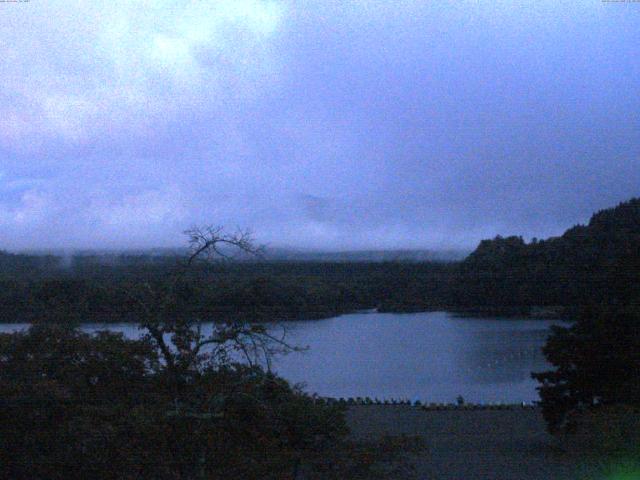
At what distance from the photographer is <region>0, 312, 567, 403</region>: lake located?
13.1 meters

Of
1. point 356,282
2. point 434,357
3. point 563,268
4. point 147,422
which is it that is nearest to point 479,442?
point 356,282

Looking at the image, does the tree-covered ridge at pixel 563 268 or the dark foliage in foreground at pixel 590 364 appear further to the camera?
the tree-covered ridge at pixel 563 268

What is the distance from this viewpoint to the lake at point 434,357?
13.1 m

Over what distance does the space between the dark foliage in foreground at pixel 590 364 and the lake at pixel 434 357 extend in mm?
1191

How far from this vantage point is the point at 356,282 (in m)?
12.6

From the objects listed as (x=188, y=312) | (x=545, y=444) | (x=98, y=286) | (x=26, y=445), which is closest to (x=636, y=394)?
(x=545, y=444)

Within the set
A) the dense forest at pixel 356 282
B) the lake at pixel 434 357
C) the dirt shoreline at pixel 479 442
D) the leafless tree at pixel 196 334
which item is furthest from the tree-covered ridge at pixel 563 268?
the leafless tree at pixel 196 334

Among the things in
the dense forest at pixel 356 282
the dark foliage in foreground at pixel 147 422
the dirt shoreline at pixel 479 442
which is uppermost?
the dense forest at pixel 356 282

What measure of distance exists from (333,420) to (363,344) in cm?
653

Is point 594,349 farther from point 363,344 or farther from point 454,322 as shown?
point 363,344

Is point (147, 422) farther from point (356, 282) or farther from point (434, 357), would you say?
point (434, 357)

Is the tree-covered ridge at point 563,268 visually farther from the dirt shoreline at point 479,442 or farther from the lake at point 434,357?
the dirt shoreline at point 479,442

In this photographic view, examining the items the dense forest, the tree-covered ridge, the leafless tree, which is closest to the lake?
the dense forest

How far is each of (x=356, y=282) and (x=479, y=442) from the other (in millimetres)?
3235
